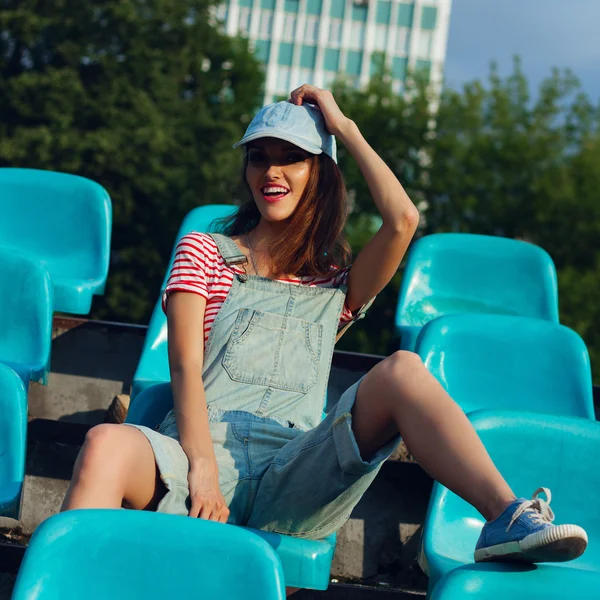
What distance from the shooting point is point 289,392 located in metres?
2.47

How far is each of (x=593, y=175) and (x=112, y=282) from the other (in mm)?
7348

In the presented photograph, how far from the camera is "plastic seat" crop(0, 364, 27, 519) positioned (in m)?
2.47

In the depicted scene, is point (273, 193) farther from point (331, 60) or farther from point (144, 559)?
point (331, 60)

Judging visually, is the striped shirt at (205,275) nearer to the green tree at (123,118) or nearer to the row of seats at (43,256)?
the row of seats at (43,256)

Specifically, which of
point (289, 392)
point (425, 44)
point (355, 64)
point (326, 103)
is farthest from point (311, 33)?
point (289, 392)

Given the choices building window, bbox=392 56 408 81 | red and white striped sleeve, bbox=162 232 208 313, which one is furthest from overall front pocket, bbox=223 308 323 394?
building window, bbox=392 56 408 81

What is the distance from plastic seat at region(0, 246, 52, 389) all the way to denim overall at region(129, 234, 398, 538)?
0.99 metres

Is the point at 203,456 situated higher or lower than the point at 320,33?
higher

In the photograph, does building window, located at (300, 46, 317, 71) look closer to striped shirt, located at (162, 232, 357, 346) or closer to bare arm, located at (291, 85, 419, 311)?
bare arm, located at (291, 85, 419, 311)

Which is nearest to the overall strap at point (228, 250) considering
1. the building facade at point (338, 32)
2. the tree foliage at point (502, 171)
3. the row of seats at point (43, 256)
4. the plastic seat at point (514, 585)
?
the row of seats at point (43, 256)

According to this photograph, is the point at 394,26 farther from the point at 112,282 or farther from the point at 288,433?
the point at 288,433

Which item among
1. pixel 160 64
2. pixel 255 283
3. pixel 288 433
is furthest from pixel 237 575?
pixel 160 64

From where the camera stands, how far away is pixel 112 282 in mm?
16609

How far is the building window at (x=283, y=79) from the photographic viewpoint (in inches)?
2339
